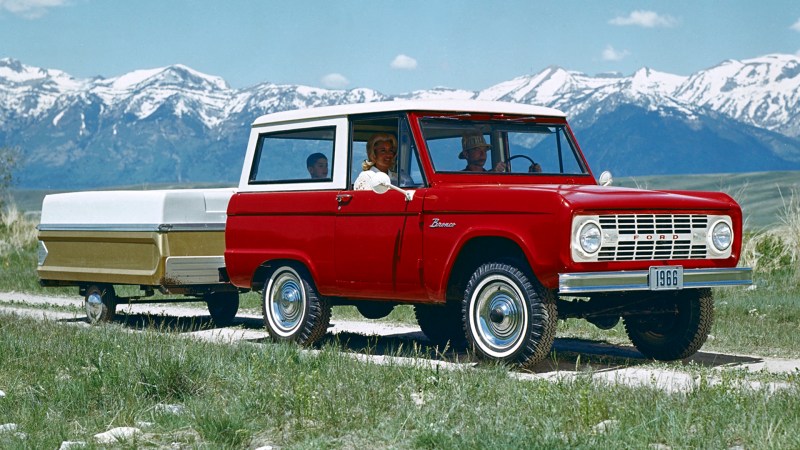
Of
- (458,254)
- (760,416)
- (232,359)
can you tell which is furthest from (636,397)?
(232,359)

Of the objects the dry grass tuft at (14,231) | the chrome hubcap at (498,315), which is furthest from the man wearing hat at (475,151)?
the dry grass tuft at (14,231)

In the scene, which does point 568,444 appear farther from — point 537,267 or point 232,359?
point 232,359

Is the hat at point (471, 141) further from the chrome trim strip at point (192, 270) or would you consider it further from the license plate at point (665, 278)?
the chrome trim strip at point (192, 270)

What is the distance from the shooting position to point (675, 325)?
10172 millimetres

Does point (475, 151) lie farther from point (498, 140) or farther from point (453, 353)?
point (453, 353)

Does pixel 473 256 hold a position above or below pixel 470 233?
below

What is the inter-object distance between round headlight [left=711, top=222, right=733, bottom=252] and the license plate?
576mm

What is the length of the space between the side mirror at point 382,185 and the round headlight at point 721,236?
2384 millimetres

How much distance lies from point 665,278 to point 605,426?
287 centimetres

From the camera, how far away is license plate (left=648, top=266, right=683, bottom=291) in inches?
352

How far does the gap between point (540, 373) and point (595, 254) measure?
102cm

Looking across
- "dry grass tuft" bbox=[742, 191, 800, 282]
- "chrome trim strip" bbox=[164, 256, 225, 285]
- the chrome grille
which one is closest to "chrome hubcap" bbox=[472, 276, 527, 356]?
the chrome grille

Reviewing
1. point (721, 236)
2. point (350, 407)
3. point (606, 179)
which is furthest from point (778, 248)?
point (350, 407)

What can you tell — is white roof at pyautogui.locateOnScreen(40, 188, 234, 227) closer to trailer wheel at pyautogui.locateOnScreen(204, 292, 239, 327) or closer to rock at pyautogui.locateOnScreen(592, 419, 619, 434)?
trailer wheel at pyautogui.locateOnScreen(204, 292, 239, 327)
